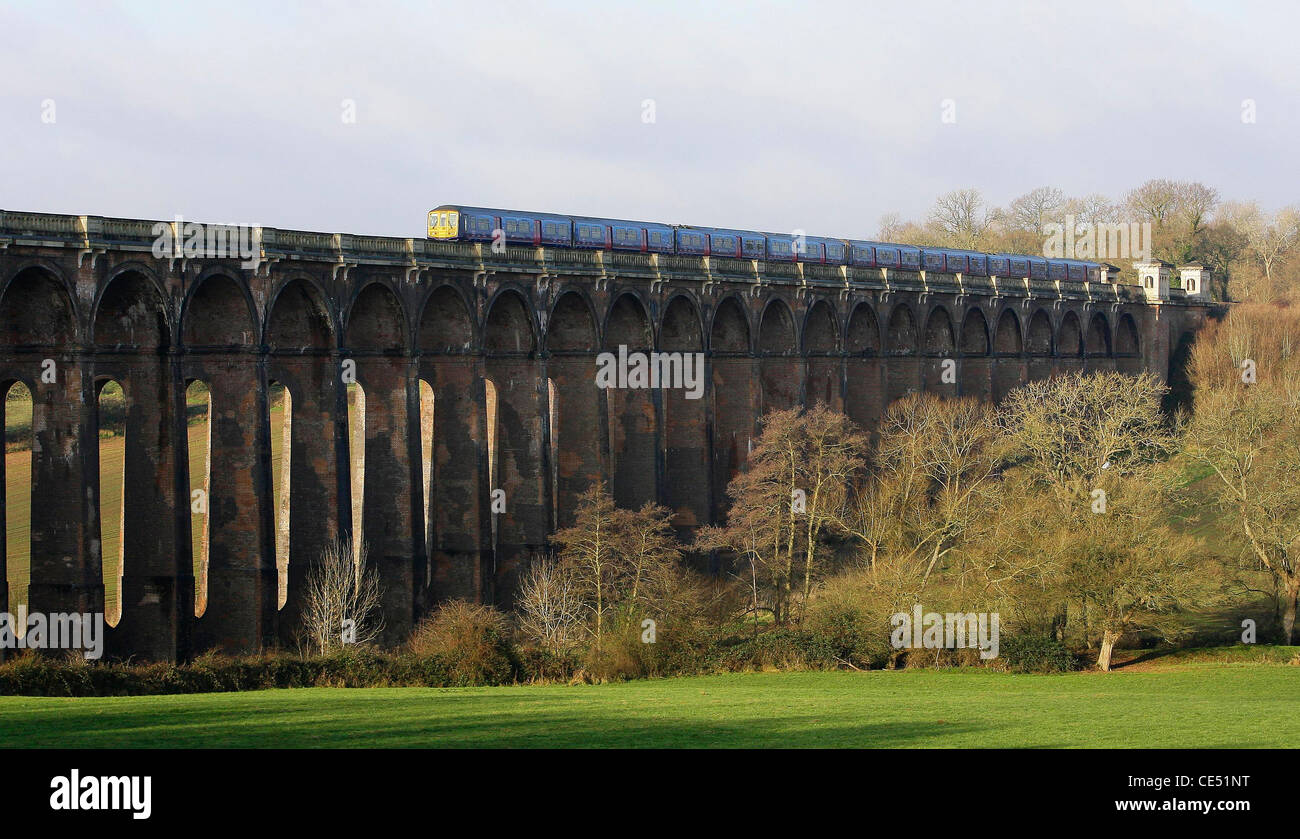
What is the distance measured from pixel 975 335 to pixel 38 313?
6156 centimetres

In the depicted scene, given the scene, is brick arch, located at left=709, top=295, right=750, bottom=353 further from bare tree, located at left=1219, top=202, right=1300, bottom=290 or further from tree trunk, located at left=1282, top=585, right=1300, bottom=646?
bare tree, located at left=1219, top=202, right=1300, bottom=290

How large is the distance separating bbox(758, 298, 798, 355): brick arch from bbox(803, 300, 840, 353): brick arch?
8.63 feet

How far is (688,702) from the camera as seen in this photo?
104 feet

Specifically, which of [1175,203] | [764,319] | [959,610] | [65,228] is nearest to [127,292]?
[65,228]

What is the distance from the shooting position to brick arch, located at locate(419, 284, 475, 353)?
53031 millimetres

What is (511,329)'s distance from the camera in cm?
5606

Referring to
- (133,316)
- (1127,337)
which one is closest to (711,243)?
(133,316)

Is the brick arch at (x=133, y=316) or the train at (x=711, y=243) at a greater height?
the train at (x=711, y=243)

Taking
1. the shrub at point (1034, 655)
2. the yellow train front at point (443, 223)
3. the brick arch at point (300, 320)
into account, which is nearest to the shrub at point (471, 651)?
the brick arch at point (300, 320)

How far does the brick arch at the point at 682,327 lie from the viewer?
65.2m

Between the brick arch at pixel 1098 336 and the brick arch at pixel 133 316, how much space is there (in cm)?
7416

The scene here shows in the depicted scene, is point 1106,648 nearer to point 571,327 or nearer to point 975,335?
point 571,327

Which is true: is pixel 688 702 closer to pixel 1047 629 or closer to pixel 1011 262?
pixel 1047 629

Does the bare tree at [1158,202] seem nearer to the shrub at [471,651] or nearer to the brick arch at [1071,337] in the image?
the brick arch at [1071,337]
